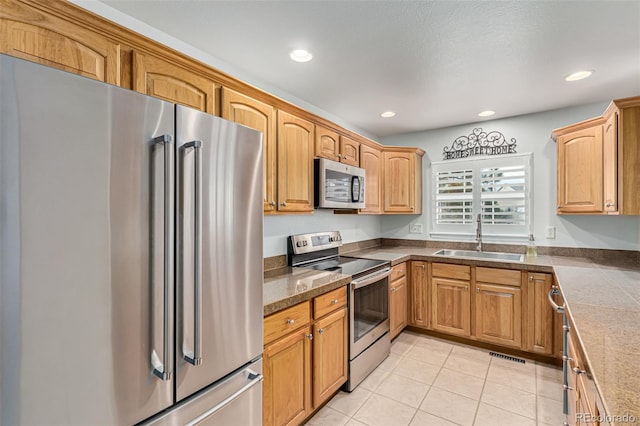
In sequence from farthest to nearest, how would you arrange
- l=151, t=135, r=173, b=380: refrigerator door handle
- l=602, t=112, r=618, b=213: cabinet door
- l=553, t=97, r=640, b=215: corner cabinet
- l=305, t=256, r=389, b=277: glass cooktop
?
l=305, t=256, r=389, b=277: glass cooktop
l=602, t=112, r=618, b=213: cabinet door
l=553, t=97, r=640, b=215: corner cabinet
l=151, t=135, r=173, b=380: refrigerator door handle

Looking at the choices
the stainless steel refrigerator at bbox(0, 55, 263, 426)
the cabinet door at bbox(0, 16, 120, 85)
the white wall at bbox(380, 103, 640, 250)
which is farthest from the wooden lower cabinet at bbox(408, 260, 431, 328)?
the cabinet door at bbox(0, 16, 120, 85)

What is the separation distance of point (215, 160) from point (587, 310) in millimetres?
1914

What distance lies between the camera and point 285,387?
174 cm

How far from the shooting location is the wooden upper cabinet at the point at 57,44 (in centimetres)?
104

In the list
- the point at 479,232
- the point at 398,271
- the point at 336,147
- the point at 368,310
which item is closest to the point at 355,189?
the point at 336,147

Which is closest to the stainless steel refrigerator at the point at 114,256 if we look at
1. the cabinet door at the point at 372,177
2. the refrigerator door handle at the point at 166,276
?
the refrigerator door handle at the point at 166,276

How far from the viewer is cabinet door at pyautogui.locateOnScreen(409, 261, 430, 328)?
11.0 ft

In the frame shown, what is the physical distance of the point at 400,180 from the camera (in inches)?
150

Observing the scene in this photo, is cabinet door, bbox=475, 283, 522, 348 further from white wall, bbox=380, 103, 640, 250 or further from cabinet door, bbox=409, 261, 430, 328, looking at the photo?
white wall, bbox=380, 103, 640, 250

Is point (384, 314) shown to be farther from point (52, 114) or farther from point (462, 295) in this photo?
point (52, 114)

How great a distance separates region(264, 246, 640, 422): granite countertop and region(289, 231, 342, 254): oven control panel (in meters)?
0.23

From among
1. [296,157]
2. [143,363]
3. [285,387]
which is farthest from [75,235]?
[296,157]

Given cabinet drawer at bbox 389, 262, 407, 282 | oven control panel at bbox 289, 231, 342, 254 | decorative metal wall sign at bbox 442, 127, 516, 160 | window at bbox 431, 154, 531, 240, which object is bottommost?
cabinet drawer at bbox 389, 262, 407, 282

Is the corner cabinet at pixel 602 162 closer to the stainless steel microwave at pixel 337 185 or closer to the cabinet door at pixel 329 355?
the stainless steel microwave at pixel 337 185
